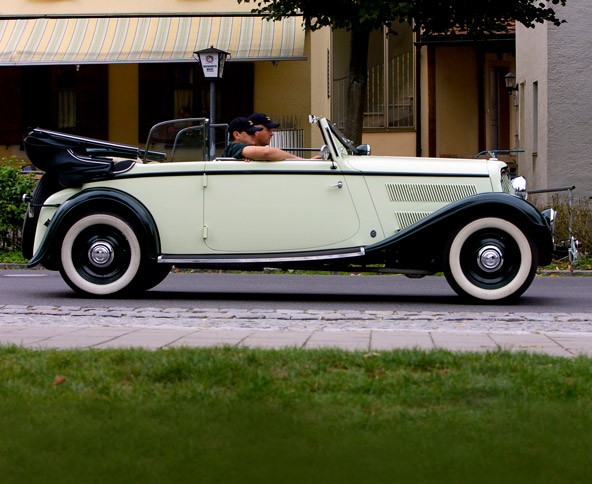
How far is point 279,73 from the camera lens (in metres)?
29.4

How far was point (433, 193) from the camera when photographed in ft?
35.4

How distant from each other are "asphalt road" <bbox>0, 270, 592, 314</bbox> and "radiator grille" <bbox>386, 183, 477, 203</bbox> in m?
0.91

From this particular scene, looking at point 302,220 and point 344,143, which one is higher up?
point 344,143

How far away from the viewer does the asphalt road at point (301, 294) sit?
10.7 metres

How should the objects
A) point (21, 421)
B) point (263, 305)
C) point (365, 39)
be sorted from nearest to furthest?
point (21, 421)
point (263, 305)
point (365, 39)

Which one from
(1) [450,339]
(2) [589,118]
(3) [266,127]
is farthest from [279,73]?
(1) [450,339]

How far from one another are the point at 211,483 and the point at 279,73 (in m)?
25.9

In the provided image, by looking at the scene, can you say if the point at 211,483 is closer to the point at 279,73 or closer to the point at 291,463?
the point at 291,463

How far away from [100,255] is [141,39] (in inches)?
631

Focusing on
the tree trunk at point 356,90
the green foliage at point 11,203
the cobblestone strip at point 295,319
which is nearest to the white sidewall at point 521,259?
the cobblestone strip at point 295,319

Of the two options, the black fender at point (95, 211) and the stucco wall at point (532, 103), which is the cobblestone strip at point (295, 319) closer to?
the black fender at point (95, 211)

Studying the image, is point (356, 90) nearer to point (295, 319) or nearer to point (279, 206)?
point (279, 206)

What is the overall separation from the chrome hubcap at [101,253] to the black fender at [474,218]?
2.26m

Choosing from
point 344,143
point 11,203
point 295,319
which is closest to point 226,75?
point 11,203
